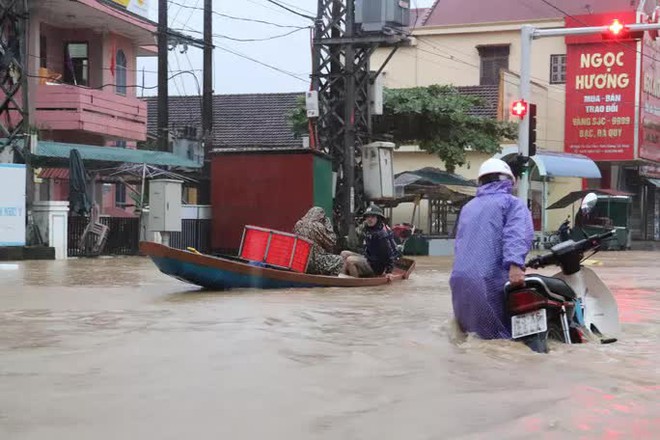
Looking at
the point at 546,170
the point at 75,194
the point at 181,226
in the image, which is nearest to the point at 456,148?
the point at 546,170

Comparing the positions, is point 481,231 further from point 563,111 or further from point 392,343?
point 563,111

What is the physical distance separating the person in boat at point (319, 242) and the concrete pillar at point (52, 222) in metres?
8.89

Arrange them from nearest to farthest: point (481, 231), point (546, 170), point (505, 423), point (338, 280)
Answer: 1. point (505, 423)
2. point (481, 231)
3. point (338, 280)
4. point (546, 170)

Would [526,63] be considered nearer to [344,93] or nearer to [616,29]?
[616,29]

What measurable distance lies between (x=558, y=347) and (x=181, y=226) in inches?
575

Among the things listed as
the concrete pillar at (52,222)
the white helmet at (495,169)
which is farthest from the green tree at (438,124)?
the white helmet at (495,169)

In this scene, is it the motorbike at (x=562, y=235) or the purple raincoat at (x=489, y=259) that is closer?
the purple raincoat at (x=489, y=259)

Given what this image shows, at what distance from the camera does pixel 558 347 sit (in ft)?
21.9

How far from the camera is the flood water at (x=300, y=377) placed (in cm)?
472

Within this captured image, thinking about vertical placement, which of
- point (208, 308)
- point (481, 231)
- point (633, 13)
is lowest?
point (208, 308)

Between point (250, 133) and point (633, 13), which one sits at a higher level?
point (633, 13)

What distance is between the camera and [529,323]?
6371 mm

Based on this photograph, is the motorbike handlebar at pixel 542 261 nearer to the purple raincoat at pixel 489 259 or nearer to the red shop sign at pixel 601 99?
the purple raincoat at pixel 489 259

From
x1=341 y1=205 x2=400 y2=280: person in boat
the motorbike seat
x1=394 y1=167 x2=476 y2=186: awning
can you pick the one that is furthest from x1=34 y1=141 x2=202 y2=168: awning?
the motorbike seat
